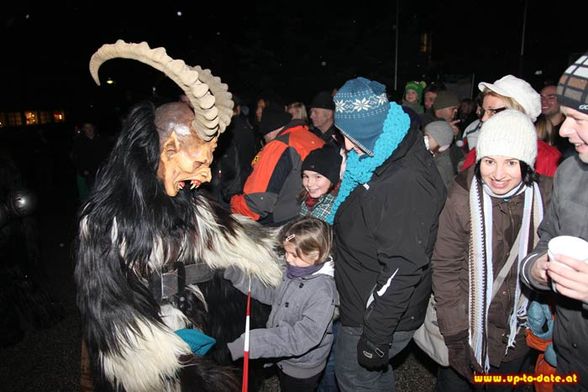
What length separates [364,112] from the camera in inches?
87.7

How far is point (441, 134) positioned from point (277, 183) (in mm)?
1605

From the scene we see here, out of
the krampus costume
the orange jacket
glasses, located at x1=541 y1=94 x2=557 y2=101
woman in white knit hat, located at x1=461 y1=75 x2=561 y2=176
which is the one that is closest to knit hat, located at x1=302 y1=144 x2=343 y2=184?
the orange jacket

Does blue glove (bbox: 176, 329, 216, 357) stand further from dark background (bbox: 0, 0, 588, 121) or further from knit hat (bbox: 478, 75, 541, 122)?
dark background (bbox: 0, 0, 588, 121)

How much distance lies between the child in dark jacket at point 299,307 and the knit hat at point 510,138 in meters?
1.01

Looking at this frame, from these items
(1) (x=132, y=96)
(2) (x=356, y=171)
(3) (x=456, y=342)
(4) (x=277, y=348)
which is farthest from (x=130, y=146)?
(1) (x=132, y=96)

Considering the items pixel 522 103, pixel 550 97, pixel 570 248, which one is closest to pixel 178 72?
pixel 570 248

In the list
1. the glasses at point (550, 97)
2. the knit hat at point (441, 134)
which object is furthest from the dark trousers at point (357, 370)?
the glasses at point (550, 97)

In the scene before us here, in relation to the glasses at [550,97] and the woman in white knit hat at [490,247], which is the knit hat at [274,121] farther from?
the glasses at [550,97]

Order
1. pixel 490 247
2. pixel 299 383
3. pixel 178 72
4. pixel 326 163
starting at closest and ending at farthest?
pixel 178 72 < pixel 490 247 < pixel 299 383 < pixel 326 163

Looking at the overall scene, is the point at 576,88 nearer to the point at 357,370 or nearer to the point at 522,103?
the point at 522,103

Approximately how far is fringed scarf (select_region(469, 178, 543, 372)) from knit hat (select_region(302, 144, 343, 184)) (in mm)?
1079

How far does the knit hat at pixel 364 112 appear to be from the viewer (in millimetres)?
Answer: 2225

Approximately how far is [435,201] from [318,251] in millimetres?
727

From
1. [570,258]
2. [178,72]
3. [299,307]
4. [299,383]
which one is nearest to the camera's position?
[570,258]
